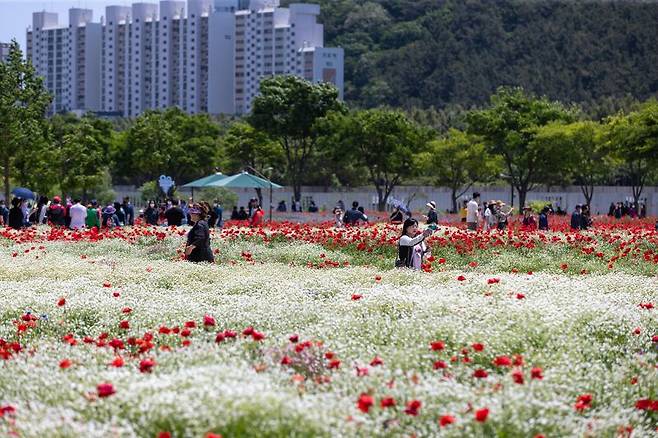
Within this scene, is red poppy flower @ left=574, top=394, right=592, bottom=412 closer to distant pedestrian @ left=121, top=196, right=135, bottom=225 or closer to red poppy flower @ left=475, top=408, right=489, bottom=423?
red poppy flower @ left=475, top=408, right=489, bottom=423

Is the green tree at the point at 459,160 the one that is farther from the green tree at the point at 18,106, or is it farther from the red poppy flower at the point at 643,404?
the red poppy flower at the point at 643,404

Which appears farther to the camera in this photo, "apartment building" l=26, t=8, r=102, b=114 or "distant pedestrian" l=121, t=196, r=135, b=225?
"apartment building" l=26, t=8, r=102, b=114

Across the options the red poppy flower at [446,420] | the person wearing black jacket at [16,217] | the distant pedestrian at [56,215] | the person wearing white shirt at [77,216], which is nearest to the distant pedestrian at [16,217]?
the person wearing black jacket at [16,217]

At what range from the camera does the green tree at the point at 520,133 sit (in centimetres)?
5400

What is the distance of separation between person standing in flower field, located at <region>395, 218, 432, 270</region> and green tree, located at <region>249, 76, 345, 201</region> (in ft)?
146

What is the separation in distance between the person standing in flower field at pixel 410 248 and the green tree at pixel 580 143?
38672mm

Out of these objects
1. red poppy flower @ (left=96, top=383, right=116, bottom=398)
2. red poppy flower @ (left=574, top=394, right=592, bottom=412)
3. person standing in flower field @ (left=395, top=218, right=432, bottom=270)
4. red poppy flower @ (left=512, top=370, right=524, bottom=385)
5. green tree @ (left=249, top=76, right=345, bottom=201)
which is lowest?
red poppy flower @ (left=574, top=394, right=592, bottom=412)

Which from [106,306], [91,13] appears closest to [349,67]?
[91,13]

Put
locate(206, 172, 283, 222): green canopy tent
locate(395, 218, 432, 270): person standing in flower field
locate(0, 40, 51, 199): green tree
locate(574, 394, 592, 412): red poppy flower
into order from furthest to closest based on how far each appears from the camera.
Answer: locate(206, 172, 283, 222): green canopy tent, locate(0, 40, 51, 199): green tree, locate(395, 218, 432, 270): person standing in flower field, locate(574, 394, 592, 412): red poppy flower

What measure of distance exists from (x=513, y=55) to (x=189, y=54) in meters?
52.8

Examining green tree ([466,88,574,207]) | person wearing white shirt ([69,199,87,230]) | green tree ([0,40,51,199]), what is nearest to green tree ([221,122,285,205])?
green tree ([466,88,574,207])

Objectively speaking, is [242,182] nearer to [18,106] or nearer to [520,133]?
[18,106]

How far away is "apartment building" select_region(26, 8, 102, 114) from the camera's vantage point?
588 feet

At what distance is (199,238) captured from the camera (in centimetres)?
1573
